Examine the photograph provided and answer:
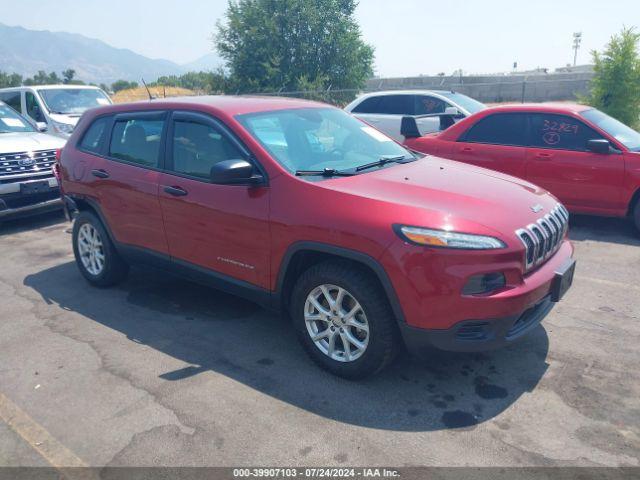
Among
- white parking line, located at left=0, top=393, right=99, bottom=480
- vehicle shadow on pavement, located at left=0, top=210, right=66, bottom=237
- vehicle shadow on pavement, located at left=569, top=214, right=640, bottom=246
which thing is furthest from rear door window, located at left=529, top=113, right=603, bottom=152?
vehicle shadow on pavement, located at left=0, top=210, right=66, bottom=237

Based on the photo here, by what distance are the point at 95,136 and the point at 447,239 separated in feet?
12.4

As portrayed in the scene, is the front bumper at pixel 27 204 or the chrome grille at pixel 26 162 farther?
the chrome grille at pixel 26 162

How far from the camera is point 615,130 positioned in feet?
22.8

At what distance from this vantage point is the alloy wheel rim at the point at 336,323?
11.4 feet

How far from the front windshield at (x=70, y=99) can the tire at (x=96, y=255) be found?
25.9 feet

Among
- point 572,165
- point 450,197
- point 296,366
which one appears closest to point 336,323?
point 296,366

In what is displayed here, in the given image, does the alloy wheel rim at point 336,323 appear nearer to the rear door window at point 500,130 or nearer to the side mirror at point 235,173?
the side mirror at point 235,173

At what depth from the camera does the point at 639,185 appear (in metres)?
6.48

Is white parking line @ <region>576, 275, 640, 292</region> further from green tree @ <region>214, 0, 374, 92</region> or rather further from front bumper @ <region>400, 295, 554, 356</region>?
green tree @ <region>214, 0, 374, 92</region>

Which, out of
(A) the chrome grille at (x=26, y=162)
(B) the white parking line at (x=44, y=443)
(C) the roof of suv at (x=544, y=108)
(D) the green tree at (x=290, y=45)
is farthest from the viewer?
(D) the green tree at (x=290, y=45)

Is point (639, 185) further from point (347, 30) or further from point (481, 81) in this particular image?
point (481, 81)

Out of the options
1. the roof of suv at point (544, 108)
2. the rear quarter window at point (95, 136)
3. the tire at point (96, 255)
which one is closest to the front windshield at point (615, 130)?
the roof of suv at point (544, 108)

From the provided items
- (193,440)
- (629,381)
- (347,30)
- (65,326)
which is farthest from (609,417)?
(347,30)

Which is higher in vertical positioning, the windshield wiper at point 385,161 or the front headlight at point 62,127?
the windshield wiper at point 385,161
